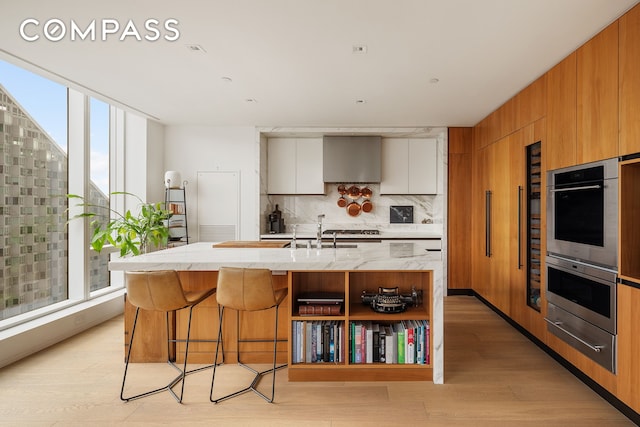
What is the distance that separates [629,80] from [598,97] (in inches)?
11.1

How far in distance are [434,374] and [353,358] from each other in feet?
1.93

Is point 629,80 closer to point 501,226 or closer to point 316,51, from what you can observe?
point 316,51

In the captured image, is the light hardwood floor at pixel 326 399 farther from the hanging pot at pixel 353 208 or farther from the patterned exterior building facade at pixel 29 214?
the hanging pot at pixel 353 208

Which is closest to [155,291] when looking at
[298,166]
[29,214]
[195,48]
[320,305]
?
[320,305]

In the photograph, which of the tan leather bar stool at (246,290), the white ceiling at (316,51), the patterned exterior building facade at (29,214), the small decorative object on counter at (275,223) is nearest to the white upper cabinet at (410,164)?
the white ceiling at (316,51)

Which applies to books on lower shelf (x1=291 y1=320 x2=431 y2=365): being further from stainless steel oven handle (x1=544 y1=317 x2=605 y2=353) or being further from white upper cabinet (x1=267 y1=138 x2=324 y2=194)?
white upper cabinet (x1=267 y1=138 x2=324 y2=194)

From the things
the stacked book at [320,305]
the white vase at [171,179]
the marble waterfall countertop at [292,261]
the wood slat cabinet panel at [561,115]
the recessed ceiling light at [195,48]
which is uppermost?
the recessed ceiling light at [195,48]

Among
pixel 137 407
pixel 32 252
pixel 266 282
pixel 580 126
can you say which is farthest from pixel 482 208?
pixel 32 252

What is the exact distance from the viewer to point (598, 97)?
2443mm

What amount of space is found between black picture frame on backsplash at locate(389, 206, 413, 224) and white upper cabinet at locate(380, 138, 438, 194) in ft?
1.14

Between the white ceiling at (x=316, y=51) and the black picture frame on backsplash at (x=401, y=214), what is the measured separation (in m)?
1.87

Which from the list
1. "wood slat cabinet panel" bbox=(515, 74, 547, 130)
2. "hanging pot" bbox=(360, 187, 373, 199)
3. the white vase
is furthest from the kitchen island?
"hanging pot" bbox=(360, 187, 373, 199)

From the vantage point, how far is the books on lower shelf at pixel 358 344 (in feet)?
8.67

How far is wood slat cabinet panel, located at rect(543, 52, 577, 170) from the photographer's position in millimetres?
2744
